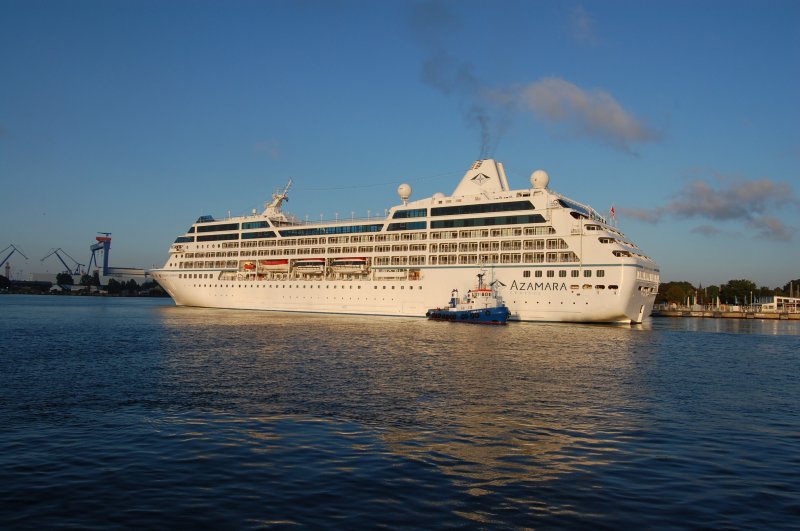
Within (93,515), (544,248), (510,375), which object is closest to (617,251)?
(544,248)

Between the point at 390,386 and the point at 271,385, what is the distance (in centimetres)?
524

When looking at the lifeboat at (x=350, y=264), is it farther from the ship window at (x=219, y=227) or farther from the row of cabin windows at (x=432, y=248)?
the ship window at (x=219, y=227)

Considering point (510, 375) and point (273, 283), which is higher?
point (273, 283)

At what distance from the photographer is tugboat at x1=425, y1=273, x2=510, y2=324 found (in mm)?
69812

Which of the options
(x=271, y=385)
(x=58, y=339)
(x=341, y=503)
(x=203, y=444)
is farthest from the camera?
(x=58, y=339)

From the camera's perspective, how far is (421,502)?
1202cm

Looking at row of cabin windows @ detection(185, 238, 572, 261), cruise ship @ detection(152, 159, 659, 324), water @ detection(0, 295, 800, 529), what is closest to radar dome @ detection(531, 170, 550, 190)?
cruise ship @ detection(152, 159, 659, 324)

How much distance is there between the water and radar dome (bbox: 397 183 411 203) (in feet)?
184

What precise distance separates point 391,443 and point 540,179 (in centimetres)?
6333

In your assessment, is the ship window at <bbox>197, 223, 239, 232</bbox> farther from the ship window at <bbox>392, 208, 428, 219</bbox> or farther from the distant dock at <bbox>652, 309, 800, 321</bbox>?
the distant dock at <bbox>652, 309, 800, 321</bbox>

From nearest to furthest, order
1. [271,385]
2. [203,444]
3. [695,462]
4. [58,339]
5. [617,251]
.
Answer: [695,462], [203,444], [271,385], [58,339], [617,251]

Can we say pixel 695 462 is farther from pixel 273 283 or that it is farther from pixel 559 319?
pixel 273 283

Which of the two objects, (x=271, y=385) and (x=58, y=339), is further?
(x=58, y=339)

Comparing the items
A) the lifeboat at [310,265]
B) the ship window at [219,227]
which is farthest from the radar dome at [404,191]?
the ship window at [219,227]
